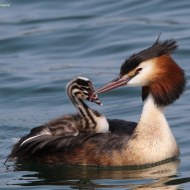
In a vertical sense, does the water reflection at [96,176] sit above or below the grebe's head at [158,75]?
below

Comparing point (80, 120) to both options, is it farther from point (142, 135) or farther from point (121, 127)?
point (142, 135)

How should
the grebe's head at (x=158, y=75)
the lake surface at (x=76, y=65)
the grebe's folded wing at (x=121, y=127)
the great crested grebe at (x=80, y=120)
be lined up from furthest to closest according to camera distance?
1. the grebe's folded wing at (x=121, y=127)
2. the great crested grebe at (x=80, y=120)
3. the grebe's head at (x=158, y=75)
4. the lake surface at (x=76, y=65)

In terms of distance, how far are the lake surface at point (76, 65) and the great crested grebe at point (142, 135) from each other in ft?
0.55

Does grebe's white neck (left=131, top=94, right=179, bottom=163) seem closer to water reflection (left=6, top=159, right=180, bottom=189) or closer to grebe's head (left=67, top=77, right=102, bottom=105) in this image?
water reflection (left=6, top=159, right=180, bottom=189)

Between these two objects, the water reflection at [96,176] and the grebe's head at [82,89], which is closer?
the water reflection at [96,176]

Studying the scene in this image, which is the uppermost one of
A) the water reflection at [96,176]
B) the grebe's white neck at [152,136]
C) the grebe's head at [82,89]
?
the grebe's head at [82,89]

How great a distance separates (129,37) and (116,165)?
291 inches

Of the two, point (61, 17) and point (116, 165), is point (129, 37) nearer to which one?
point (61, 17)

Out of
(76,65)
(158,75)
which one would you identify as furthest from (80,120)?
(76,65)

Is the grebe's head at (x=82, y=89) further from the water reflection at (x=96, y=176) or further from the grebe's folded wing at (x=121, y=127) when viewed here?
the water reflection at (x=96, y=176)

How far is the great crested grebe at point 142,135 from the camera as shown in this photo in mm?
11289

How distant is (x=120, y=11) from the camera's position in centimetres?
2031

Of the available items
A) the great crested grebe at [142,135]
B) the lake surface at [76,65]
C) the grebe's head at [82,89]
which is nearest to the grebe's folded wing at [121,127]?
the great crested grebe at [142,135]

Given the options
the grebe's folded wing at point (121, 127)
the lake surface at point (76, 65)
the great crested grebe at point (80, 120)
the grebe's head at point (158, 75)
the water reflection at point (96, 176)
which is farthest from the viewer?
the grebe's folded wing at point (121, 127)
